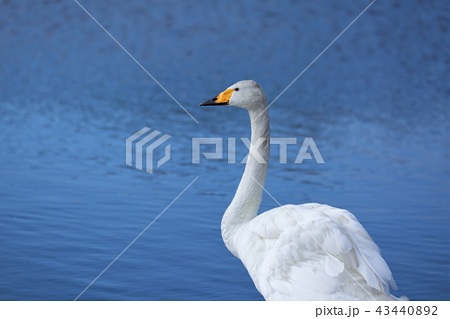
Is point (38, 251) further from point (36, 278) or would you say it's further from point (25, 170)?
point (25, 170)

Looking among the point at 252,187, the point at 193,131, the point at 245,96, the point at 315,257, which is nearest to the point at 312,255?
the point at 315,257

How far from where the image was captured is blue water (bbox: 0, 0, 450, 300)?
304 inches

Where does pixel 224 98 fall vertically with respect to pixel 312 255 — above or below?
above

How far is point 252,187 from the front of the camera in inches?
271

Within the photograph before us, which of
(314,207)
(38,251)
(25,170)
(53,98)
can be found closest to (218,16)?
(53,98)

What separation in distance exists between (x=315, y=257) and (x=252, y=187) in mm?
1051

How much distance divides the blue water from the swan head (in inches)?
58.1

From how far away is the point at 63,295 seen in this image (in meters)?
6.94

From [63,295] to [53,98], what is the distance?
755cm

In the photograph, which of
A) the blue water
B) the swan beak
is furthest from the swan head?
the blue water

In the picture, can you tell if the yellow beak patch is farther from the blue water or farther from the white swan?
the blue water
